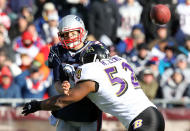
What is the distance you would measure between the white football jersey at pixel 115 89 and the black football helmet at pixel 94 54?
0.06m

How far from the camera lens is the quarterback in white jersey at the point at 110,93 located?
16.5 ft

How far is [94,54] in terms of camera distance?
512 cm

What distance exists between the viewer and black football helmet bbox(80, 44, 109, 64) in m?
5.12

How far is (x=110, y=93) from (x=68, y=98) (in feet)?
1.48

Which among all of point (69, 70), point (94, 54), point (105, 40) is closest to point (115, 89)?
point (94, 54)

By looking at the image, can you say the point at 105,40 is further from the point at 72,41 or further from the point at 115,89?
the point at 115,89

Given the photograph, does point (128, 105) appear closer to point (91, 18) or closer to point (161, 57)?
point (161, 57)

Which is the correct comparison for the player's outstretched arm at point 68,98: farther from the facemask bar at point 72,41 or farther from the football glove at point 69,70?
the facemask bar at point 72,41

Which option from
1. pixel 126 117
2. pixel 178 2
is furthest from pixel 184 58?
pixel 126 117

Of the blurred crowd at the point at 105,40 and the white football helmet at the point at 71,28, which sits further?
the blurred crowd at the point at 105,40

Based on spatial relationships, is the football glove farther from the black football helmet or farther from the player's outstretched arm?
the player's outstretched arm

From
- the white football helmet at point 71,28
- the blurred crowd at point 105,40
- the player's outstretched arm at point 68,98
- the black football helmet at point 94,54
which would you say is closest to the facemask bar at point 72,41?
the white football helmet at point 71,28

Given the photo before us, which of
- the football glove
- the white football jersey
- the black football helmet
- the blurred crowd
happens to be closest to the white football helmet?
the football glove

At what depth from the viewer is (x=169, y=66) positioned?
33.4 ft
